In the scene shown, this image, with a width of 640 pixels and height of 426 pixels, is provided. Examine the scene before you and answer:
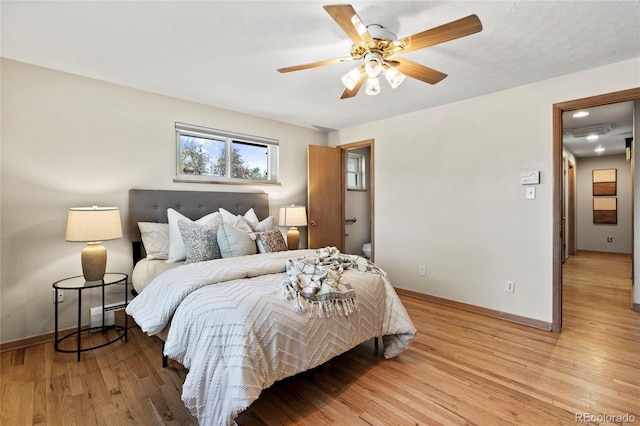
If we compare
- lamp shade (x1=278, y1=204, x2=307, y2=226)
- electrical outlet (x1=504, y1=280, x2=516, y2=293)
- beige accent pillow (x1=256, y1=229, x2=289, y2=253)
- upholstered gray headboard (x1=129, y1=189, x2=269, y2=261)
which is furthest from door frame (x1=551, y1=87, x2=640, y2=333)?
upholstered gray headboard (x1=129, y1=189, x2=269, y2=261)

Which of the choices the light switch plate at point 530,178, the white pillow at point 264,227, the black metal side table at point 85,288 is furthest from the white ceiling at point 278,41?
the black metal side table at point 85,288

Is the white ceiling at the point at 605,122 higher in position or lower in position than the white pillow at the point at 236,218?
higher

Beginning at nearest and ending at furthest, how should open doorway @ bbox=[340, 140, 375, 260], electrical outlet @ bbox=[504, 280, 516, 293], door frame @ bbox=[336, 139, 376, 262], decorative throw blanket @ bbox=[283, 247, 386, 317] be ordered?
decorative throw blanket @ bbox=[283, 247, 386, 317], electrical outlet @ bbox=[504, 280, 516, 293], door frame @ bbox=[336, 139, 376, 262], open doorway @ bbox=[340, 140, 375, 260]

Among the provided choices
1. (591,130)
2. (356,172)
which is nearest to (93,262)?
(356,172)

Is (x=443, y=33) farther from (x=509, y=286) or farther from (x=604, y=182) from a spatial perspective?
(x=604, y=182)

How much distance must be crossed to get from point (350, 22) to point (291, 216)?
2.67 meters

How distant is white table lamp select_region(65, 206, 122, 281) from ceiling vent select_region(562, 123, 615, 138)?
6183 millimetres

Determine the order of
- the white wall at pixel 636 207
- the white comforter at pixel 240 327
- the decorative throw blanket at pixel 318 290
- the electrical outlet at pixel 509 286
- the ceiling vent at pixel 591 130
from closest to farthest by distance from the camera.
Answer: the white comforter at pixel 240 327 → the decorative throw blanket at pixel 318 290 → the electrical outlet at pixel 509 286 → the white wall at pixel 636 207 → the ceiling vent at pixel 591 130

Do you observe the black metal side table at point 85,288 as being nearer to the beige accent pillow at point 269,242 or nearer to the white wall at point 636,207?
the beige accent pillow at point 269,242

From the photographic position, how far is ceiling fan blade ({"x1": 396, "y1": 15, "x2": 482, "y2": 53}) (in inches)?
61.4

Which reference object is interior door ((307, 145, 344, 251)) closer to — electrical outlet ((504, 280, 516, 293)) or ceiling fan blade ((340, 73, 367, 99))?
ceiling fan blade ((340, 73, 367, 99))

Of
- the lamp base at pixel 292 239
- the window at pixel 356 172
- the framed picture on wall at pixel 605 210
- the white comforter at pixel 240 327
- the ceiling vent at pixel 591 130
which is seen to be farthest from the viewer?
the framed picture on wall at pixel 605 210

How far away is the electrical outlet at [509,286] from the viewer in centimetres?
317

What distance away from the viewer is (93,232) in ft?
8.05
